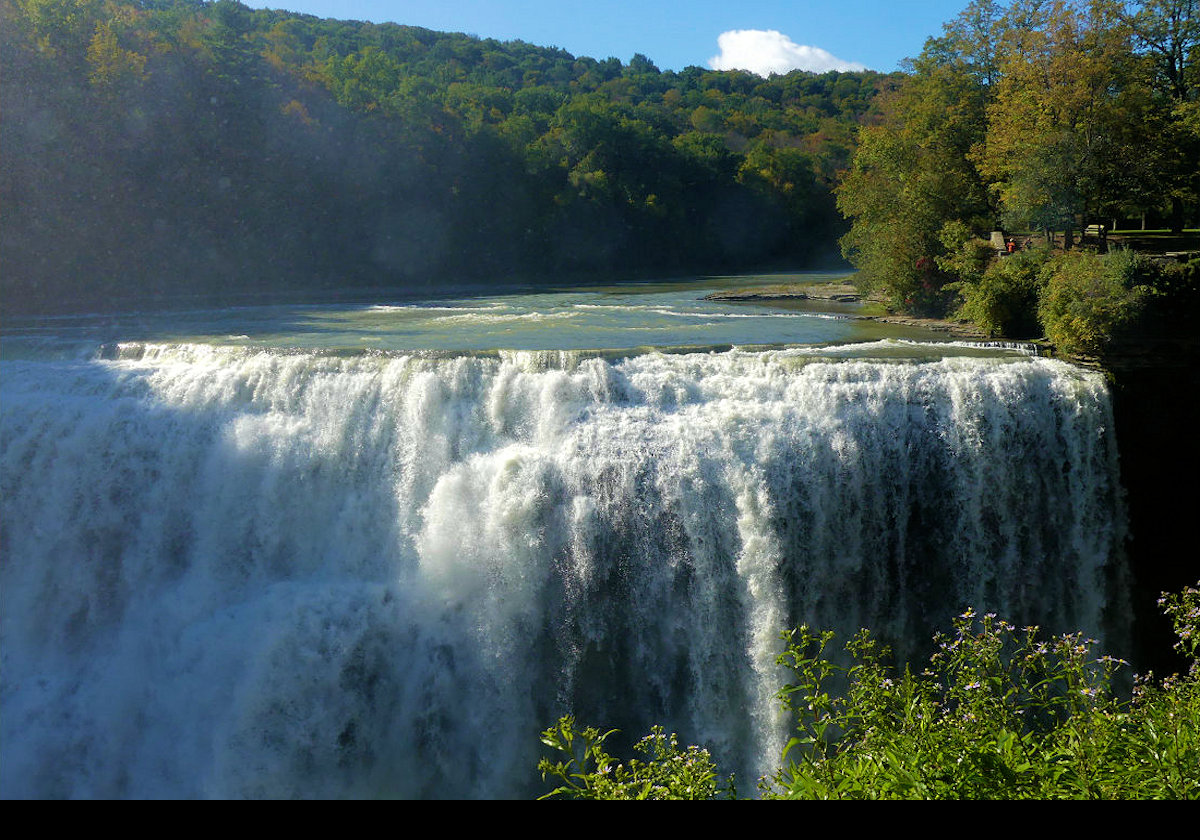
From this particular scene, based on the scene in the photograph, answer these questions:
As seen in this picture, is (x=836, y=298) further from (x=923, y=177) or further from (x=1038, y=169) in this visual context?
(x=1038, y=169)

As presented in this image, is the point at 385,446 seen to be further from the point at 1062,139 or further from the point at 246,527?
the point at 1062,139

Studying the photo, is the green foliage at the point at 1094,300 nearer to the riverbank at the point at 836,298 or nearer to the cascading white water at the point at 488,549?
the cascading white water at the point at 488,549

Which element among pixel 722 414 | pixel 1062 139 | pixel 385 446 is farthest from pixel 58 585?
pixel 1062 139

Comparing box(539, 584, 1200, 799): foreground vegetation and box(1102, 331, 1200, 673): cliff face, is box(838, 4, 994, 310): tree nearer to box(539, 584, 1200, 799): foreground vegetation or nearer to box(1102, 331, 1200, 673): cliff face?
box(1102, 331, 1200, 673): cliff face

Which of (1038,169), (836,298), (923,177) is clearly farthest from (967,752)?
(836,298)

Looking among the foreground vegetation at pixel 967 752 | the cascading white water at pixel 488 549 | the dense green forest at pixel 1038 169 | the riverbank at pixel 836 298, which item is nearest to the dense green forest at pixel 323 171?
the riverbank at pixel 836 298

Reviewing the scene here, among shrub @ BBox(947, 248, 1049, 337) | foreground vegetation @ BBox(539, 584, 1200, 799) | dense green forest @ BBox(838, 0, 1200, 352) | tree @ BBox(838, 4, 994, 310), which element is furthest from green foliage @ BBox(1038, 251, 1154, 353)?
foreground vegetation @ BBox(539, 584, 1200, 799)

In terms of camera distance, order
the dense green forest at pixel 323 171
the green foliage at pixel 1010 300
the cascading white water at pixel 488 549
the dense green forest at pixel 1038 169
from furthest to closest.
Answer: the dense green forest at pixel 323 171, the green foliage at pixel 1010 300, the dense green forest at pixel 1038 169, the cascading white water at pixel 488 549
